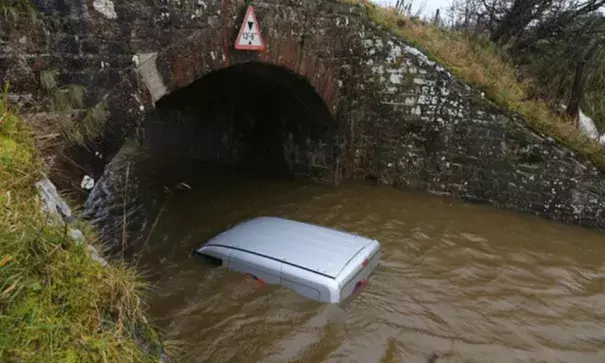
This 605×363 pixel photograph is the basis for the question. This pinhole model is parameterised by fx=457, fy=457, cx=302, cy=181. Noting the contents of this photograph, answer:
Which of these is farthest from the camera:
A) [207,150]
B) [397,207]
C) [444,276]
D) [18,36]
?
[207,150]

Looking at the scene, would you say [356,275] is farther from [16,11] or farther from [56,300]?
[16,11]

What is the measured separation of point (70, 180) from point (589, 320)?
5562 mm

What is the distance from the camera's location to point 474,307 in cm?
505

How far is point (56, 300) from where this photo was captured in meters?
1.86

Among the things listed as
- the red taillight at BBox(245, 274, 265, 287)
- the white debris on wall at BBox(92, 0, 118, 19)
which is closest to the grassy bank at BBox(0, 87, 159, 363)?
the red taillight at BBox(245, 274, 265, 287)

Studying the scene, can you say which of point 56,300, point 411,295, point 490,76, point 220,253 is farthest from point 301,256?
point 490,76

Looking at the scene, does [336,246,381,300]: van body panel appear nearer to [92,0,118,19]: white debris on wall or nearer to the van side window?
the van side window

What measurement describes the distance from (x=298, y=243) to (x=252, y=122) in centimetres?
531

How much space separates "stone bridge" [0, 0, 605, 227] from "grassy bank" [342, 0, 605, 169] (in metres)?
0.17

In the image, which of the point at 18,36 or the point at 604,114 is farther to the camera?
the point at 604,114

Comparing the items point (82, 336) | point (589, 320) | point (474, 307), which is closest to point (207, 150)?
point (474, 307)

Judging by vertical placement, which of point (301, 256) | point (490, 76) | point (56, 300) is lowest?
point (301, 256)

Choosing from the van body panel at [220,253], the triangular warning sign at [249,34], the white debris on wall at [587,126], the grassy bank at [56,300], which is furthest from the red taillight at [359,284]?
the white debris on wall at [587,126]

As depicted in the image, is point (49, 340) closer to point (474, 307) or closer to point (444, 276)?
point (474, 307)
